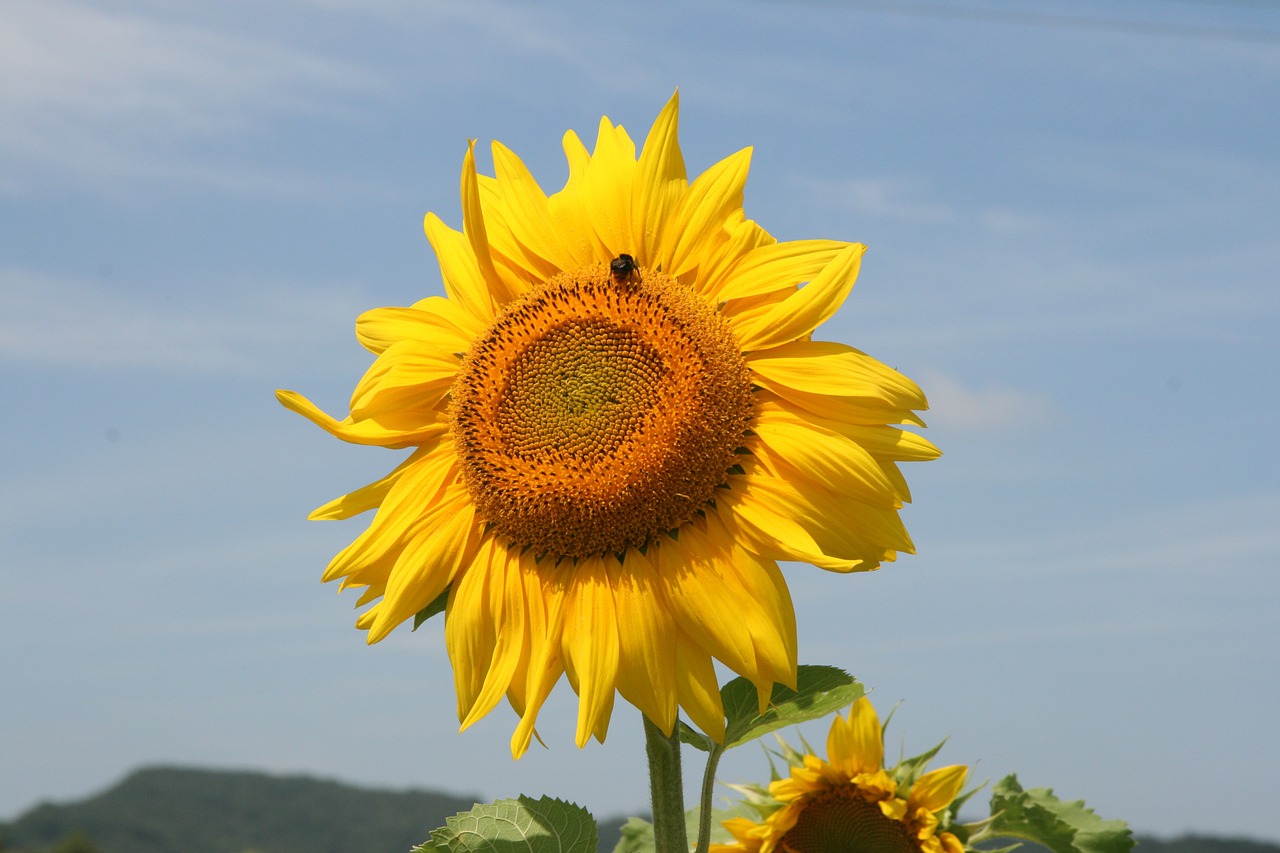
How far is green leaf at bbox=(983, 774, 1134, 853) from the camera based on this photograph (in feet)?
16.2

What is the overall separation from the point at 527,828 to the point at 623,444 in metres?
1.22

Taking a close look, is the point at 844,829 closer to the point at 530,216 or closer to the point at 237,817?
the point at 530,216

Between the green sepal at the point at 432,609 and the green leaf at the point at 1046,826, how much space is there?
8.23 ft

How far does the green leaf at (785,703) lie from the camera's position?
352 cm

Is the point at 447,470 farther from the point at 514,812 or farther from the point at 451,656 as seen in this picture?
the point at 514,812

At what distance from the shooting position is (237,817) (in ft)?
602

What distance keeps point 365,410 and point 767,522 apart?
128cm

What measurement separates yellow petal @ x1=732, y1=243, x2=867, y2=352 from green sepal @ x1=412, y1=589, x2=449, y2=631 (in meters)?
1.16

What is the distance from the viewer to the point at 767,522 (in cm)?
335

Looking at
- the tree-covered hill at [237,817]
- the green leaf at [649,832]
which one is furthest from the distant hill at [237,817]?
the green leaf at [649,832]

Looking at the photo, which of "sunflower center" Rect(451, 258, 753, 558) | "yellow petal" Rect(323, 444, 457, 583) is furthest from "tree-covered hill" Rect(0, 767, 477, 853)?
"sunflower center" Rect(451, 258, 753, 558)

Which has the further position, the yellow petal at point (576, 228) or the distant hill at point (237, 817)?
the distant hill at point (237, 817)

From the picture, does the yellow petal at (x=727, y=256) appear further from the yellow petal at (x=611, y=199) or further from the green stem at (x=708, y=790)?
the green stem at (x=708, y=790)

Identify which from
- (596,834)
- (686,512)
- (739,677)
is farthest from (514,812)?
(686,512)
